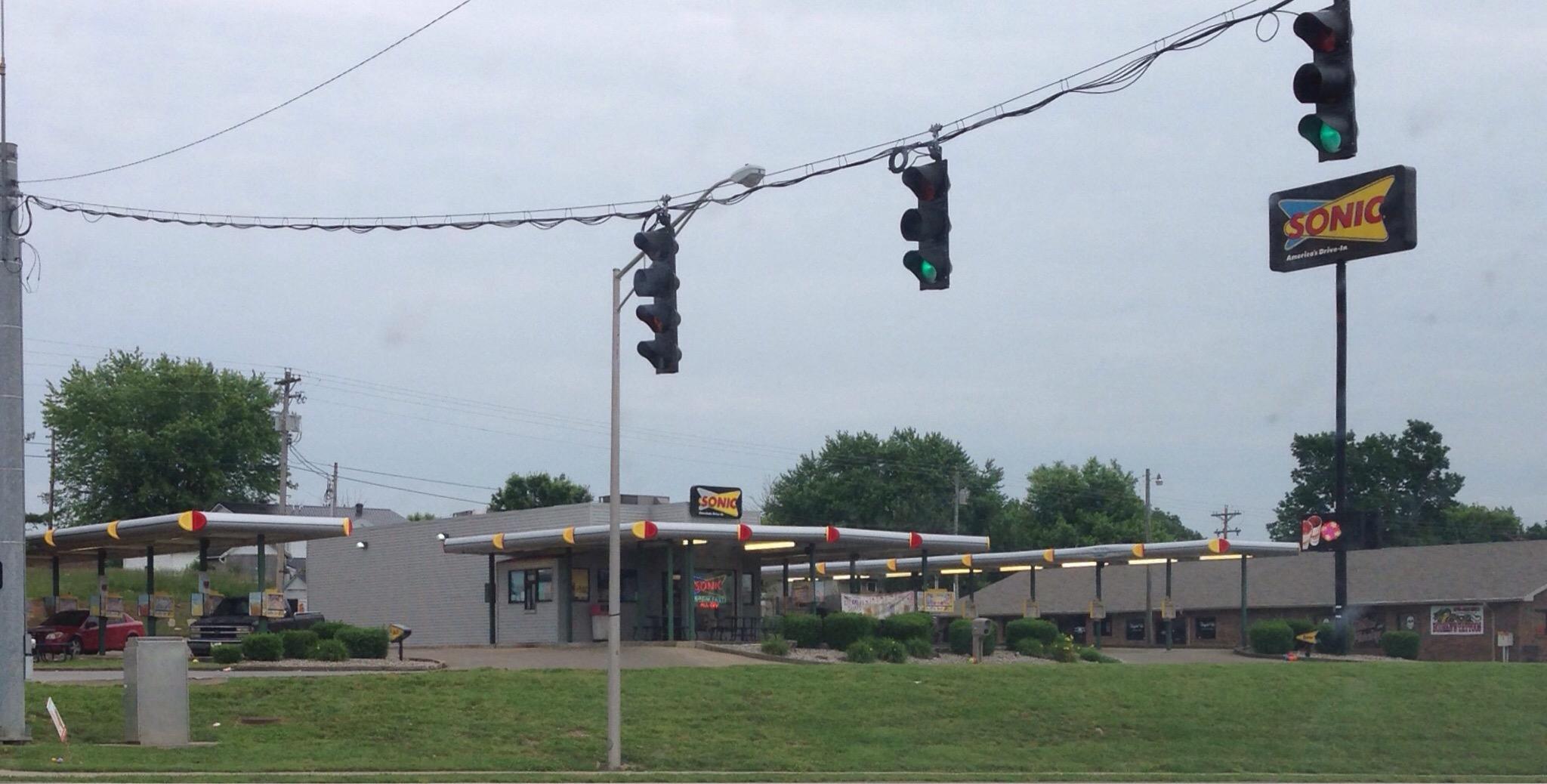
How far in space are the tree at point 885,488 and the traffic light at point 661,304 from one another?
7620 centimetres

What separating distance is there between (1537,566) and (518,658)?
3537cm

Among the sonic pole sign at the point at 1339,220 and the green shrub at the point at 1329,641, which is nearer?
the sonic pole sign at the point at 1339,220

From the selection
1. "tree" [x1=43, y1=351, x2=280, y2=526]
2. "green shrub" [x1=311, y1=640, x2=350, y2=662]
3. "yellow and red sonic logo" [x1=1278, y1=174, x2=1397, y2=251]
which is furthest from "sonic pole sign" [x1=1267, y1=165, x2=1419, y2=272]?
"tree" [x1=43, y1=351, x2=280, y2=526]

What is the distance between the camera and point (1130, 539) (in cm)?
9938

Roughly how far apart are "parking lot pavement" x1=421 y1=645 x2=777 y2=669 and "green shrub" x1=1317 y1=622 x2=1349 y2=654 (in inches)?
597

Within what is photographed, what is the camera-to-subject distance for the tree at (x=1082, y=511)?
9950cm

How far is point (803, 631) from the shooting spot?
129 ft

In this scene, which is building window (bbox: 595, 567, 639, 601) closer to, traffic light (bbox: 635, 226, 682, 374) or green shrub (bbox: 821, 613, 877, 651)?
green shrub (bbox: 821, 613, 877, 651)

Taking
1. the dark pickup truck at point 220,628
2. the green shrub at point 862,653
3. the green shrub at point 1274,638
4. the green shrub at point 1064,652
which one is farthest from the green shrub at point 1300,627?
the dark pickup truck at point 220,628

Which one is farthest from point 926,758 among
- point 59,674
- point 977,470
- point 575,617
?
point 977,470

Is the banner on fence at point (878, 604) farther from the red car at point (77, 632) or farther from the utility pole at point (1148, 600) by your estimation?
the red car at point (77, 632)

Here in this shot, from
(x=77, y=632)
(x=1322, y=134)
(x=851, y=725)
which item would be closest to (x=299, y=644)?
(x=77, y=632)

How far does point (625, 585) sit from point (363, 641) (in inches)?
447

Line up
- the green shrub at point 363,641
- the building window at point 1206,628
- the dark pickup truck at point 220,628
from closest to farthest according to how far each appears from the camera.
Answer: the green shrub at point 363,641, the dark pickup truck at point 220,628, the building window at point 1206,628
